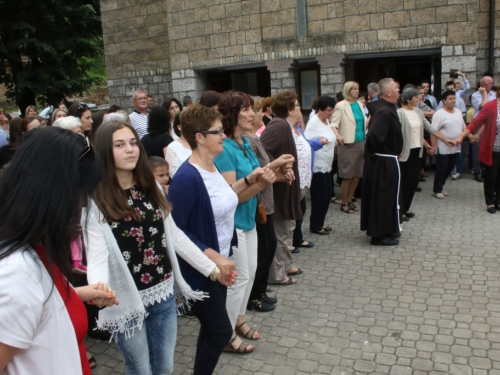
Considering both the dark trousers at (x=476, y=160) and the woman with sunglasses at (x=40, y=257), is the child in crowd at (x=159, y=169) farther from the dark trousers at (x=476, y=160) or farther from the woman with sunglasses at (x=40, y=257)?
the dark trousers at (x=476, y=160)

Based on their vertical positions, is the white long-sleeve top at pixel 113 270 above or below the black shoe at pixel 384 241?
above

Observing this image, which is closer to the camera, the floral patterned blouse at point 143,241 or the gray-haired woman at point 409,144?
the floral patterned blouse at point 143,241

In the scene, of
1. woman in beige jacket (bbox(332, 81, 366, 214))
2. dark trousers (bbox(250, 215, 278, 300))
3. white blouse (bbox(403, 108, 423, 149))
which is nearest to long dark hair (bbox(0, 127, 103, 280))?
dark trousers (bbox(250, 215, 278, 300))

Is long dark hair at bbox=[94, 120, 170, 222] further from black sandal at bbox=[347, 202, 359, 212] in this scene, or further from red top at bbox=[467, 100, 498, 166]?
red top at bbox=[467, 100, 498, 166]

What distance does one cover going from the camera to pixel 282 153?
4914 mm

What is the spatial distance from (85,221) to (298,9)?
29.8 feet

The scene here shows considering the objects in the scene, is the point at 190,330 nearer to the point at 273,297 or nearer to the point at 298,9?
the point at 273,297

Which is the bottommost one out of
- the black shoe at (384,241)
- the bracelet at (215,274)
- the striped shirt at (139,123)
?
the black shoe at (384,241)

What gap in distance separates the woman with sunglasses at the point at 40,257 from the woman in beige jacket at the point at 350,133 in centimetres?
620

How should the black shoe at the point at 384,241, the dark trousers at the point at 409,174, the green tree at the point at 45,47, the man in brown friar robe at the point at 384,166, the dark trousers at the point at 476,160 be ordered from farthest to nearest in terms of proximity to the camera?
the green tree at the point at 45,47
the dark trousers at the point at 476,160
the dark trousers at the point at 409,174
the black shoe at the point at 384,241
the man in brown friar robe at the point at 384,166

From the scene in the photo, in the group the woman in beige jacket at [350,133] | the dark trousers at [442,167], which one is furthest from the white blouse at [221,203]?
the dark trousers at [442,167]

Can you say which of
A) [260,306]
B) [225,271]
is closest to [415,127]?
[260,306]

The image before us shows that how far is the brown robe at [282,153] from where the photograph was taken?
4883mm

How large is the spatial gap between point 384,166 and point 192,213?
11.9ft
